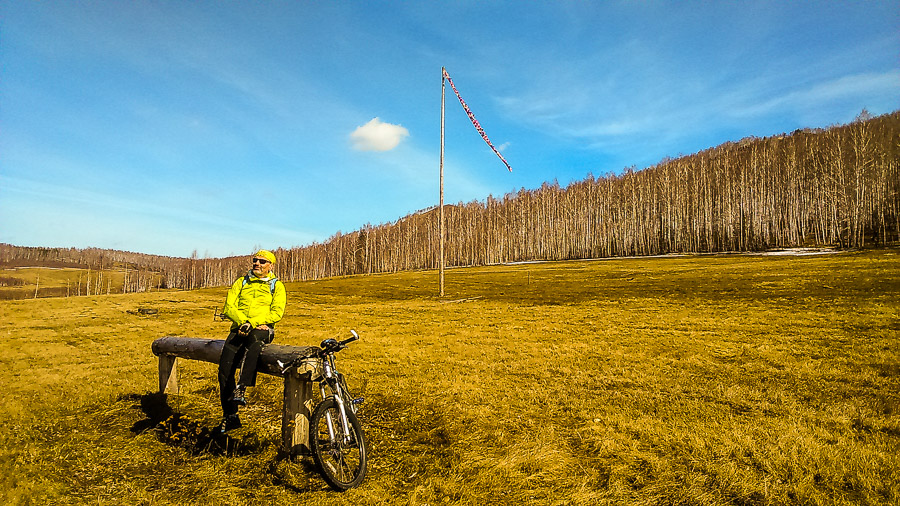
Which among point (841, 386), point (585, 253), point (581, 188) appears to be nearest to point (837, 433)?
point (841, 386)

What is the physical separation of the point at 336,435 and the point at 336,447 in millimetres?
185

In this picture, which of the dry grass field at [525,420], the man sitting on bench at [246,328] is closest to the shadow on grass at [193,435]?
the dry grass field at [525,420]

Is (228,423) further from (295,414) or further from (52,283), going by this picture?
(52,283)

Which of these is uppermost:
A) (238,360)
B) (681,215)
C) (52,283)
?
(681,215)

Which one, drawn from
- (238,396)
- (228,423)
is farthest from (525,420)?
(228,423)

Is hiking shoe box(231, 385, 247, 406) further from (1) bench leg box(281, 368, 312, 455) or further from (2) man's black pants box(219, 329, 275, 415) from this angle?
(1) bench leg box(281, 368, 312, 455)

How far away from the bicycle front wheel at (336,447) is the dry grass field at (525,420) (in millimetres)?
203

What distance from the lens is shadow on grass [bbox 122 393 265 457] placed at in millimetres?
6746

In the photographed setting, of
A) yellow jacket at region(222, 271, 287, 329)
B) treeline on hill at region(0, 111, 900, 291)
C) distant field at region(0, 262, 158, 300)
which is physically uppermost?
treeline on hill at region(0, 111, 900, 291)

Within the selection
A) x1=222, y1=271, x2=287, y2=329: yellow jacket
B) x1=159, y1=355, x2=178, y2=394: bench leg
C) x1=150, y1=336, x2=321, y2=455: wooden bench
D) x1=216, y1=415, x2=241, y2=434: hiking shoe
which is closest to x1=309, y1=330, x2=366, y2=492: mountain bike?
x1=150, y1=336, x2=321, y2=455: wooden bench

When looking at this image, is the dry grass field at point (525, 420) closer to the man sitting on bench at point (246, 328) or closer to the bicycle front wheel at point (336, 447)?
the bicycle front wheel at point (336, 447)

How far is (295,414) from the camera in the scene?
595cm

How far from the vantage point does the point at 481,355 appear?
13.6m

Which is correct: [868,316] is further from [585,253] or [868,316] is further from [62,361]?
[585,253]
